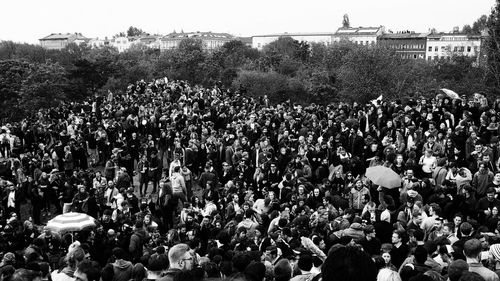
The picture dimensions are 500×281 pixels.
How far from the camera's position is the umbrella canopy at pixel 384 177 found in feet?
37.9

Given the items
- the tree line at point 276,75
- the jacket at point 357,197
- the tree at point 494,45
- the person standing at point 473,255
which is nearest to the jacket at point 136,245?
the jacket at point 357,197

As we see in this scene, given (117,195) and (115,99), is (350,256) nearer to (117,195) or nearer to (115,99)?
(117,195)

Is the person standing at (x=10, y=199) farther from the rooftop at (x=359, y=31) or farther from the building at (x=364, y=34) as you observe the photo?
the rooftop at (x=359, y=31)

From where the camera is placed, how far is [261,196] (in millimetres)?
13656

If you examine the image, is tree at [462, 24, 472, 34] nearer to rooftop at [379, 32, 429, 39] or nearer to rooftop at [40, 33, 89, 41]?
rooftop at [379, 32, 429, 39]

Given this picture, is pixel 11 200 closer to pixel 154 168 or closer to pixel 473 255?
pixel 154 168

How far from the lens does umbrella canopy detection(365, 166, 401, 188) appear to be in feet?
37.9

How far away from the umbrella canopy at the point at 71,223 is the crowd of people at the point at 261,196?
18 centimetres

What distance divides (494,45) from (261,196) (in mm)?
36744

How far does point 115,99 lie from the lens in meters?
28.9

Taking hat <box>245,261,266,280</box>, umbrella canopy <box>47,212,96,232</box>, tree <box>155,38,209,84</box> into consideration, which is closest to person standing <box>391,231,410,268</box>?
hat <box>245,261,266,280</box>

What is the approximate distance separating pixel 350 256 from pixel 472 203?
837 centimetres

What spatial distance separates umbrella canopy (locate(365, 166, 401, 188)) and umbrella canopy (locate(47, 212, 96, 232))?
6.00 metres

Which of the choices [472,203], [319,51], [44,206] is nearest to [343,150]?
[472,203]
